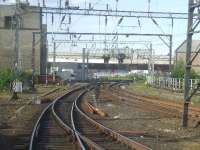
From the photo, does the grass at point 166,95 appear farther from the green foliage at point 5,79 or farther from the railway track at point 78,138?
the railway track at point 78,138

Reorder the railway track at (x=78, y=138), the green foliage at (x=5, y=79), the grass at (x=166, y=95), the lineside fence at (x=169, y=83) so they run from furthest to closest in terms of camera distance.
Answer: the green foliage at (x=5, y=79), the lineside fence at (x=169, y=83), the grass at (x=166, y=95), the railway track at (x=78, y=138)

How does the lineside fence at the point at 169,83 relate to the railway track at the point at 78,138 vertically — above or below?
below

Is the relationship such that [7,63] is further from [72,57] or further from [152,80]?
[72,57]

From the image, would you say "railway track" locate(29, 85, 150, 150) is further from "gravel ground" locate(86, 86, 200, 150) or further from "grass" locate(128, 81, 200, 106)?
"grass" locate(128, 81, 200, 106)

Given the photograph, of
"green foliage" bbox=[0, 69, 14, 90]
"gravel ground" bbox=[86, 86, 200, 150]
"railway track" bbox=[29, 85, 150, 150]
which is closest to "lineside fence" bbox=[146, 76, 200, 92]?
"green foliage" bbox=[0, 69, 14, 90]

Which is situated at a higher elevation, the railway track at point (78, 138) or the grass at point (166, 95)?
the railway track at point (78, 138)

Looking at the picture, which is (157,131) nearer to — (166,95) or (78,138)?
(78,138)

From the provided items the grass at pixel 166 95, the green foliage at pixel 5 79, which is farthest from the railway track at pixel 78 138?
the green foliage at pixel 5 79

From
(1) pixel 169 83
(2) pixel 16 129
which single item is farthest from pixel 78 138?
(1) pixel 169 83

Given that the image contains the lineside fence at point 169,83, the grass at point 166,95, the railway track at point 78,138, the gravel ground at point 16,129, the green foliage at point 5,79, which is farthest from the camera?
the green foliage at point 5,79

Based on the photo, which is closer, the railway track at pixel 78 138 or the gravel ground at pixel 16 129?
the railway track at pixel 78 138

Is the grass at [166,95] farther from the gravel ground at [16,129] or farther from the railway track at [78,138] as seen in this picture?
the railway track at [78,138]

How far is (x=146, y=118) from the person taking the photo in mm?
26156

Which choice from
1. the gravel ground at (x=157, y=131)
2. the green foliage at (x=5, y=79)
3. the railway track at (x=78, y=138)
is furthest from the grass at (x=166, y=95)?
the railway track at (x=78, y=138)
